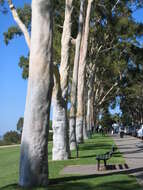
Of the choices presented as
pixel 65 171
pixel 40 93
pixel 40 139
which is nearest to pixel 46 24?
pixel 40 93

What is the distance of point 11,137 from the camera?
2237 inches

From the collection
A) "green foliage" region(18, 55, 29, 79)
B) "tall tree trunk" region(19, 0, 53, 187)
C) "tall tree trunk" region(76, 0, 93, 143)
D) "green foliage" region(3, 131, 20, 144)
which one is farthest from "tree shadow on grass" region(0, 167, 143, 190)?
"green foliage" region(3, 131, 20, 144)

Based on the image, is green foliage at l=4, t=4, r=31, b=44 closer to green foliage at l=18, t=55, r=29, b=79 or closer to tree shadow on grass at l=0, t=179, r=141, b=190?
green foliage at l=18, t=55, r=29, b=79

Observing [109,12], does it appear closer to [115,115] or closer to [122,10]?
[122,10]

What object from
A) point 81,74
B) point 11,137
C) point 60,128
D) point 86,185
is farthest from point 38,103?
point 11,137

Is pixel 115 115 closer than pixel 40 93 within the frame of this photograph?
No

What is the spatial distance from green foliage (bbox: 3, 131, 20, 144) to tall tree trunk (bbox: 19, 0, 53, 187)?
4524cm

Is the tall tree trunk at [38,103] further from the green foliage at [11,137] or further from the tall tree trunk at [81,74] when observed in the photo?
the green foliage at [11,137]

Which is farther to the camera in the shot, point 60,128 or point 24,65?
point 24,65

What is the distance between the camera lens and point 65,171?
12.9 m

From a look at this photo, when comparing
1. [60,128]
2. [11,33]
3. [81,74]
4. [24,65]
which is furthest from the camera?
[24,65]

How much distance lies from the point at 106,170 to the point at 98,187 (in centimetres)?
372

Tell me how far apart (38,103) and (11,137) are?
48.4 metres

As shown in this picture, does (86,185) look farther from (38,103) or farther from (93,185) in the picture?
(38,103)
